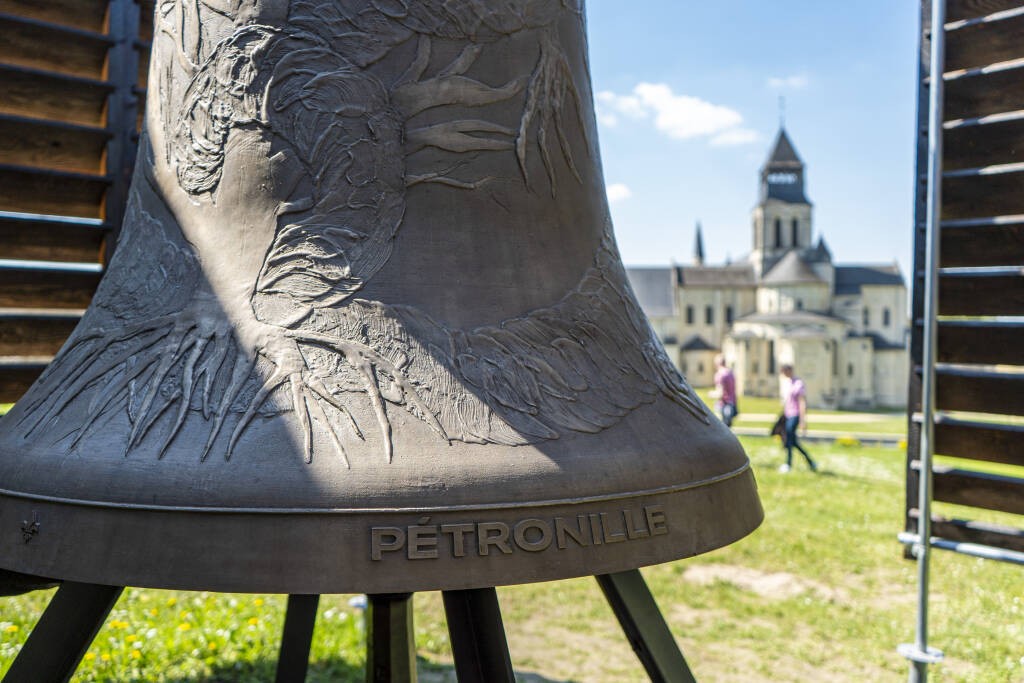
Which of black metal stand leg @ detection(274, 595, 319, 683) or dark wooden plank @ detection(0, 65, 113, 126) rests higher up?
dark wooden plank @ detection(0, 65, 113, 126)

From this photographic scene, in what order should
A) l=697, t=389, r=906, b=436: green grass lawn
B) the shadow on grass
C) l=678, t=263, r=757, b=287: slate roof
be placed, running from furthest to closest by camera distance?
l=678, t=263, r=757, b=287: slate roof
l=697, t=389, r=906, b=436: green grass lawn
the shadow on grass

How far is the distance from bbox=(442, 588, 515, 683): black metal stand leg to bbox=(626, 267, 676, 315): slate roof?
56109 mm

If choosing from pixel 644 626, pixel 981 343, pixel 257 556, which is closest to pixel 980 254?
pixel 981 343

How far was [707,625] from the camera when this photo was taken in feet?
16.8

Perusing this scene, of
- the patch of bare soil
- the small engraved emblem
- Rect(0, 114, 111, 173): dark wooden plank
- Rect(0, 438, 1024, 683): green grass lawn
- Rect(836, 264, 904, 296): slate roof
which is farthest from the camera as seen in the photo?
Rect(836, 264, 904, 296): slate roof

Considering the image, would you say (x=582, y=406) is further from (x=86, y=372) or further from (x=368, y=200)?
(x=86, y=372)

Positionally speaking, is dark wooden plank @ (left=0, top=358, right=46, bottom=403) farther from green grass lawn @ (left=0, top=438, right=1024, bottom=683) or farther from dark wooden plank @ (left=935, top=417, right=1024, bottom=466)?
dark wooden plank @ (left=935, top=417, right=1024, bottom=466)

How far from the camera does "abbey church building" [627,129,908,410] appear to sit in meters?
48.5

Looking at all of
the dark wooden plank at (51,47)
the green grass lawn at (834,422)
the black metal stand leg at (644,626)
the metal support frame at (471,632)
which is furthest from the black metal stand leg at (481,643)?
the green grass lawn at (834,422)

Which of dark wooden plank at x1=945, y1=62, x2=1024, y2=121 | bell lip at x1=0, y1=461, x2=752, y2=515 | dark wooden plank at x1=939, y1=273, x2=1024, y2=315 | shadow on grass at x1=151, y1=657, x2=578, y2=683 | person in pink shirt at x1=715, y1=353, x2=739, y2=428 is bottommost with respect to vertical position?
shadow on grass at x1=151, y1=657, x2=578, y2=683

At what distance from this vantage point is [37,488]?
1.42 metres

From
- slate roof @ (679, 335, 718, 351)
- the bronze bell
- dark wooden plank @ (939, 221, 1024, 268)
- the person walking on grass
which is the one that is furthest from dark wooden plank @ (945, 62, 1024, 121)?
slate roof @ (679, 335, 718, 351)

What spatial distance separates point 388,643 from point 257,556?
1.53m

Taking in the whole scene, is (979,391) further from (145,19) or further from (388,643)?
(145,19)
